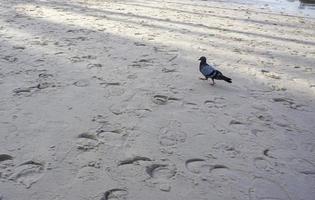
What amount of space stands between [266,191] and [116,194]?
1164 millimetres

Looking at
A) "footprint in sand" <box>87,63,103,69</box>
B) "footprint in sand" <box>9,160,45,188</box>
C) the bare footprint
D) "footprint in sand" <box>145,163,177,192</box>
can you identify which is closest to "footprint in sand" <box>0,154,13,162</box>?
"footprint in sand" <box>9,160,45,188</box>

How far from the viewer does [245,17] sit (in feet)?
36.2

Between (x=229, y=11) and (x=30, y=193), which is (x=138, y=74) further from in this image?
(x=229, y=11)

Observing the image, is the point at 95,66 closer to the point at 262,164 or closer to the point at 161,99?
the point at 161,99

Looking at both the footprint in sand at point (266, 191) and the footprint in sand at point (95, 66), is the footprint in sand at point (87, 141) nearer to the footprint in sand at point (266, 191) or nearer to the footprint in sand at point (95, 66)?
the footprint in sand at point (266, 191)

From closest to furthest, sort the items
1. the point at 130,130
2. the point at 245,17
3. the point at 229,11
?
1. the point at 130,130
2. the point at 245,17
3. the point at 229,11

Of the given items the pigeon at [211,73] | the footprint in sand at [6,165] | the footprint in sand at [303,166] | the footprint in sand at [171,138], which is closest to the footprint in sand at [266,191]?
the footprint in sand at [303,166]

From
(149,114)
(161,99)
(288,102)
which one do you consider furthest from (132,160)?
(288,102)

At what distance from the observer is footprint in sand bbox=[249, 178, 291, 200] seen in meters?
3.11

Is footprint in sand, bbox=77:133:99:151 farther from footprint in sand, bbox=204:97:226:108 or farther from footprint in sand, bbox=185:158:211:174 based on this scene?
footprint in sand, bbox=204:97:226:108

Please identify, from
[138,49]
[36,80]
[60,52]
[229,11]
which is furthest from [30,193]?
[229,11]

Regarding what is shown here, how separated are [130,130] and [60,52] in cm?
282

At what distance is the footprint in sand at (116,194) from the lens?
2.95 m

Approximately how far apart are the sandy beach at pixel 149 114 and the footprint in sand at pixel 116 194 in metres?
0.01
